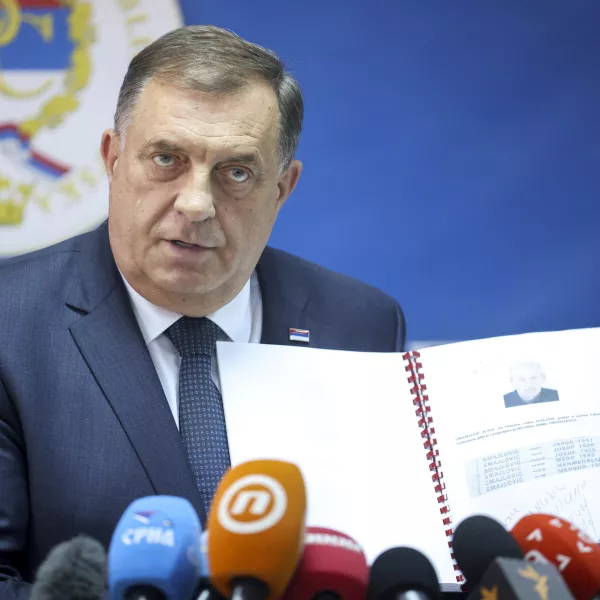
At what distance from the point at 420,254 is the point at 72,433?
1.33 m

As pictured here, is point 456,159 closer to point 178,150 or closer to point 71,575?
point 178,150

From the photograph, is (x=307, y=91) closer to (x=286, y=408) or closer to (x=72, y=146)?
(x=72, y=146)

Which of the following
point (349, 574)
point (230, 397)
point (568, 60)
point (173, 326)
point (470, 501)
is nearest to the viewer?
point (349, 574)

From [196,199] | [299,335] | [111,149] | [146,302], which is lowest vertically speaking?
[299,335]

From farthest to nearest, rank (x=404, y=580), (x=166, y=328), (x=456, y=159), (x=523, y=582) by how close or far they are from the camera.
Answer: (x=456, y=159)
(x=166, y=328)
(x=404, y=580)
(x=523, y=582)

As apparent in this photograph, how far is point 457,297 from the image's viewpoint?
2584mm

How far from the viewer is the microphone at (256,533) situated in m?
0.81

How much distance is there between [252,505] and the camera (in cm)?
83

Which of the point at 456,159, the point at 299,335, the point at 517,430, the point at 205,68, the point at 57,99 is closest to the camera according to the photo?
the point at 517,430

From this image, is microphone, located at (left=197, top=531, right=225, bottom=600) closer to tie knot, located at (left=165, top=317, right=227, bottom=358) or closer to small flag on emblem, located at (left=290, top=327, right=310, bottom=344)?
tie knot, located at (left=165, top=317, right=227, bottom=358)

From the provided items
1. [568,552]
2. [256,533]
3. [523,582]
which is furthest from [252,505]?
[568,552]

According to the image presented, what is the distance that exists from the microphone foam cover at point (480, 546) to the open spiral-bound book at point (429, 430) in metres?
0.50

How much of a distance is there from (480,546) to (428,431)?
2.01 feet

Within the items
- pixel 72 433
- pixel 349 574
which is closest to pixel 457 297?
pixel 72 433
